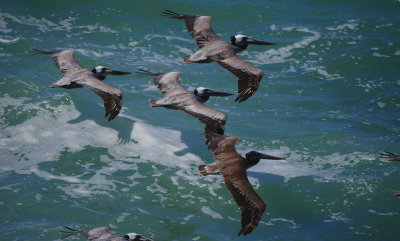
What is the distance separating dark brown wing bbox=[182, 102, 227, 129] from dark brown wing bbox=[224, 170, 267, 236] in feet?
5.82

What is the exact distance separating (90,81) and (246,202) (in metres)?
4.98

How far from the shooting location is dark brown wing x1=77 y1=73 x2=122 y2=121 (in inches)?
463

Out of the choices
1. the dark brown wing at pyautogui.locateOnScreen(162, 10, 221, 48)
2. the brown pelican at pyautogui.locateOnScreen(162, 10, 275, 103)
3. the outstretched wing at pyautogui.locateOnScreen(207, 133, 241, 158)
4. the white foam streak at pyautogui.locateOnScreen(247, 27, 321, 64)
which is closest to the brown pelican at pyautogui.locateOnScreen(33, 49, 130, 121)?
the brown pelican at pyautogui.locateOnScreen(162, 10, 275, 103)

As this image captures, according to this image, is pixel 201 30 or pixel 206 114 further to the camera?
pixel 201 30

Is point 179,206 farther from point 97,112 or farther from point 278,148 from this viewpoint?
point 97,112

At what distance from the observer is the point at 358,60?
17062mm

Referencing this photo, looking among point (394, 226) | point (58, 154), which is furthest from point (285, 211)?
point (58, 154)

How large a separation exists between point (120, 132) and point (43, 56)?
15.4ft

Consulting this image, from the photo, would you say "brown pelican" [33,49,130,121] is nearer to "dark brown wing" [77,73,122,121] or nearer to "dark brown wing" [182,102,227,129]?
"dark brown wing" [77,73,122,121]

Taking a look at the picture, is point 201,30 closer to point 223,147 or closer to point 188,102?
point 188,102

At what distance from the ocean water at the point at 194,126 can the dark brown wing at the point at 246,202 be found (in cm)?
108

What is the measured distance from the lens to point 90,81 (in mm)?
12523

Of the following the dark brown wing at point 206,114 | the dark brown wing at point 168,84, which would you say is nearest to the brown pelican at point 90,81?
the dark brown wing at point 168,84

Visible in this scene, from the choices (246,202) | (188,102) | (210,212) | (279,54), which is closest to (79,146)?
(188,102)
